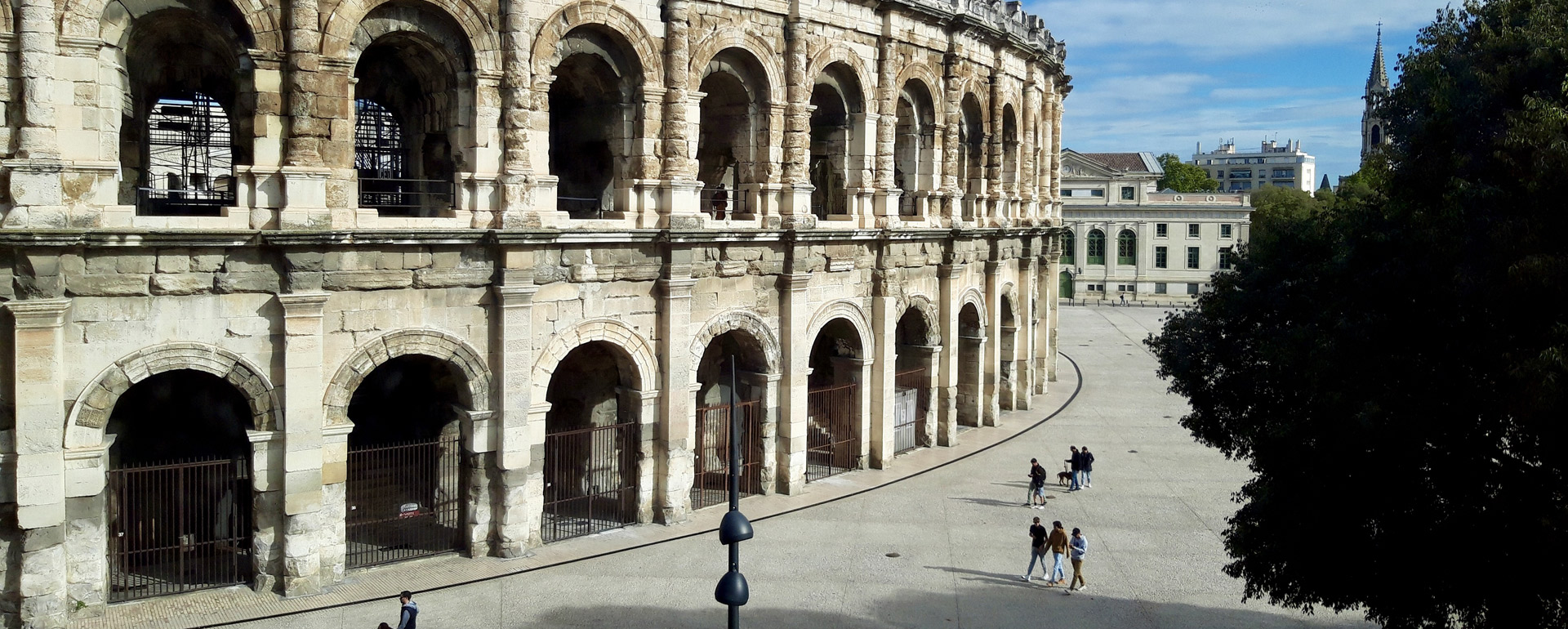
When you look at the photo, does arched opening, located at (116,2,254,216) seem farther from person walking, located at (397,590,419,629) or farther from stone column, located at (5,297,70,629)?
person walking, located at (397,590,419,629)

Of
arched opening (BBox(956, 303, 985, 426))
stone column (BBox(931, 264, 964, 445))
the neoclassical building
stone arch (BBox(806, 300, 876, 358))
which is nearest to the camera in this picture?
the neoclassical building

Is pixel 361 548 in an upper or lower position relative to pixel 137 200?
lower

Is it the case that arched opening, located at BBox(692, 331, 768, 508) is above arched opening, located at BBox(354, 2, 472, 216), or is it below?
below

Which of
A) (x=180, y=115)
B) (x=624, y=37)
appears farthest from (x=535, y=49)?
(x=180, y=115)

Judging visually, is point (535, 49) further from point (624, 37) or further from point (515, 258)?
point (515, 258)

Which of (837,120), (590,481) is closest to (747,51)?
(837,120)

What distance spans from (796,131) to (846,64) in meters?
2.10

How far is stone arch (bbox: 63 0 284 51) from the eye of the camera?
13469 millimetres

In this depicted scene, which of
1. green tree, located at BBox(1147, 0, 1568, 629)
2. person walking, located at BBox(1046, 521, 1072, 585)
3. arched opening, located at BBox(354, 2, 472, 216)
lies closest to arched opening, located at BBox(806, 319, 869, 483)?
person walking, located at BBox(1046, 521, 1072, 585)

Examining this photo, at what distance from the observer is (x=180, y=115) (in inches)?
858

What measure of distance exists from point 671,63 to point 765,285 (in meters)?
4.41

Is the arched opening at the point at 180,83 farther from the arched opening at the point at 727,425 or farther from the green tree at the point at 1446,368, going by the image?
the green tree at the point at 1446,368

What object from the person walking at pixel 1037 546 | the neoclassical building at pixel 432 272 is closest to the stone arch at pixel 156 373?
the neoclassical building at pixel 432 272

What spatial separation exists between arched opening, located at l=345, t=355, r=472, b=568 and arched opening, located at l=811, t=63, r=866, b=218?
27.3 feet
